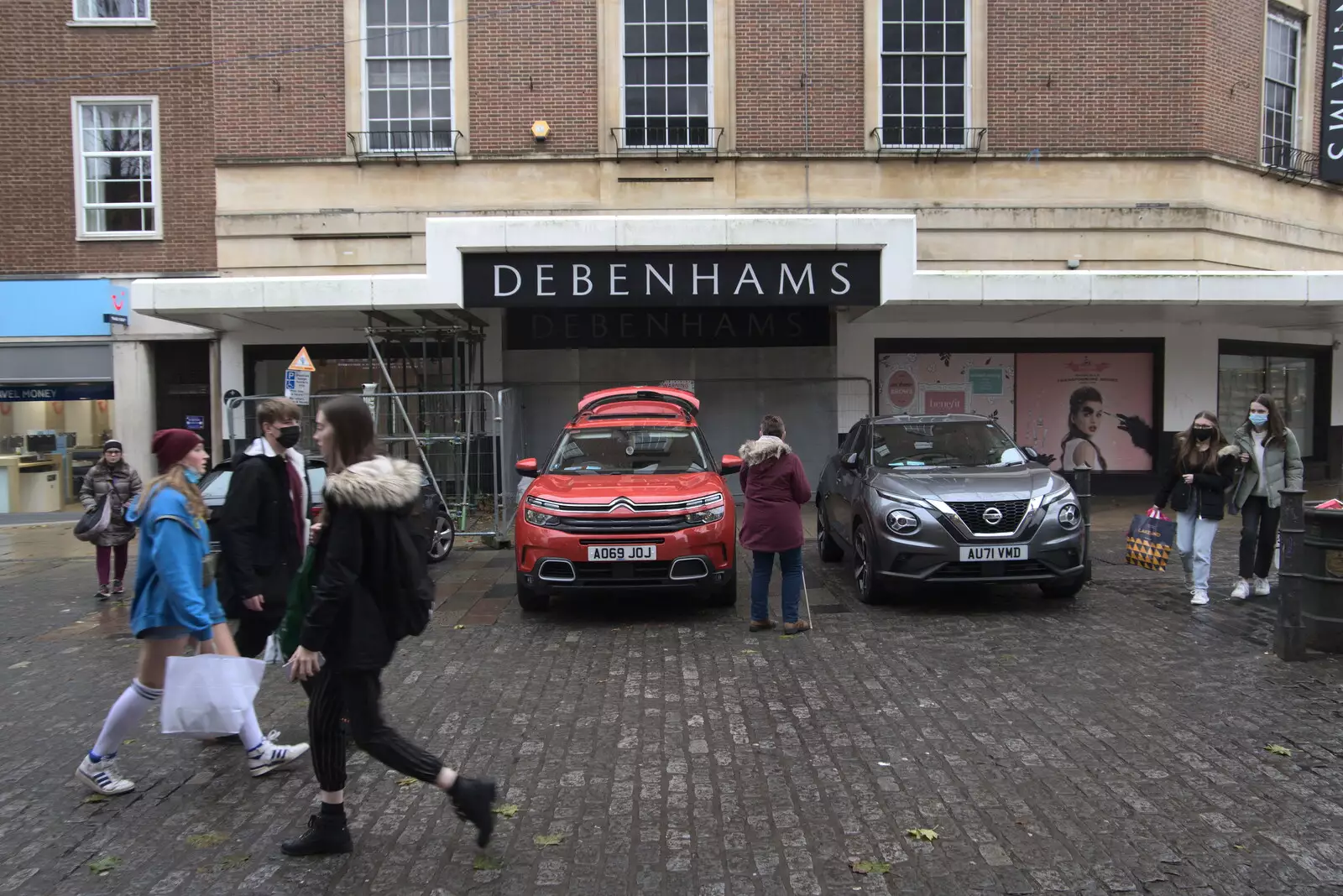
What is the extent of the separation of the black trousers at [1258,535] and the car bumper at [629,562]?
4505 millimetres

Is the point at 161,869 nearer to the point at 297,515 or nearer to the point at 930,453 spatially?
the point at 297,515

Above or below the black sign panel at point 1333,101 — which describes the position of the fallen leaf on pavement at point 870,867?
below

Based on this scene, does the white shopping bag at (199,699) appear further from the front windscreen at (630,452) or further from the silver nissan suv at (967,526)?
the silver nissan suv at (967,526)

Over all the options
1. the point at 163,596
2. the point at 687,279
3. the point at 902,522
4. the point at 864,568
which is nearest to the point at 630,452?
the point at 864,568

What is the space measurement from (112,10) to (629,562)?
15596 millimetres

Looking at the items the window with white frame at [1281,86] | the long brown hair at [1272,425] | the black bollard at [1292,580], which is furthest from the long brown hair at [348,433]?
the window with white frame at [1281,86]

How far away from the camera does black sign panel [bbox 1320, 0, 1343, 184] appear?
16312mm

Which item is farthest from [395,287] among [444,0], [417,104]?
[444,0]

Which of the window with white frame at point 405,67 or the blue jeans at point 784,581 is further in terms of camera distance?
the window with white frame at point 405,67

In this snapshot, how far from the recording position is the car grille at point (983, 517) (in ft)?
24.2

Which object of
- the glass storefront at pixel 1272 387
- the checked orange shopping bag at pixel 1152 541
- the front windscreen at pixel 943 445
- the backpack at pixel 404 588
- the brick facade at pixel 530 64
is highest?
the brick facade at pixel 530 64

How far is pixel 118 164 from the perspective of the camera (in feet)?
52.5

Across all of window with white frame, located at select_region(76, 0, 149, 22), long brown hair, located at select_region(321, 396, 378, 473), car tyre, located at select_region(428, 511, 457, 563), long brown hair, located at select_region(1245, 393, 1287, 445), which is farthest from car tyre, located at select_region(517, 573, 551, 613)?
window with white frame, located at select_region(76, 0, 149, 22)

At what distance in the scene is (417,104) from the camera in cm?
1527
